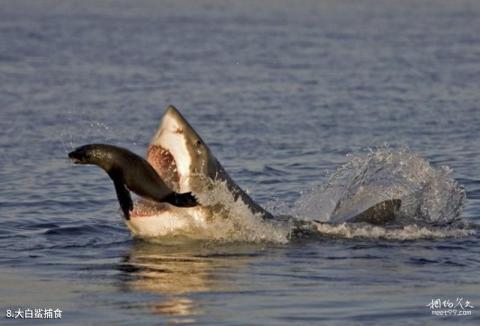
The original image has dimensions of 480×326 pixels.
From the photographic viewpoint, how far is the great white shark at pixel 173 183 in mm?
11516

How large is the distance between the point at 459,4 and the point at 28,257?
1531 inches

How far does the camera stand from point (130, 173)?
11469 mm

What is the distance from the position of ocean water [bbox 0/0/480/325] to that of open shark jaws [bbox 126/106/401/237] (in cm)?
21

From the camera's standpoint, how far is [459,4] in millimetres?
49406
